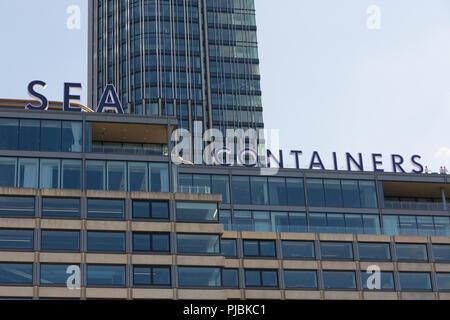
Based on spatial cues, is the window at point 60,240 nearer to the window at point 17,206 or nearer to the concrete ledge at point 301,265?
the window at point 17,206

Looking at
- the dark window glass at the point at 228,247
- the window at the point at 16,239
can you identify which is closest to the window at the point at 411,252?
the dark window glass at the point at 228,247

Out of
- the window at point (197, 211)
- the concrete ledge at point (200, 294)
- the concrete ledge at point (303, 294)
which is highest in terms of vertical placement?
the window at point (197, 211)

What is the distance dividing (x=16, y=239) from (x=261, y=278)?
29544mm

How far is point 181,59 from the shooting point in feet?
576

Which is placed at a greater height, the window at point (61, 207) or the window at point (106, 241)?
the window at point (61, 207)

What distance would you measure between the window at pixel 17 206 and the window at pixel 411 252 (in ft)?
153

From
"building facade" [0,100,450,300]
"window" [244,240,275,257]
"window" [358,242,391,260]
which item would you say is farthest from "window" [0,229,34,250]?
"window" [358,242,391,260]

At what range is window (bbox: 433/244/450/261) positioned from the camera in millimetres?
98812

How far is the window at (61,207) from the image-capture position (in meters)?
79.9

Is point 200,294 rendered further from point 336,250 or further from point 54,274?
point 336,250

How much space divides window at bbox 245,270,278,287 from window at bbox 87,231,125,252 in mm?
18186

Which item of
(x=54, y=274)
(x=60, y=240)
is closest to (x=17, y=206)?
(x=60, y=240)

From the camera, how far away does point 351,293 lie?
9256 centimetres

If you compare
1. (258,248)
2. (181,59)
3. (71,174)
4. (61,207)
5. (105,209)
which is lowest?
(258,248)
